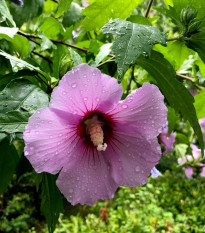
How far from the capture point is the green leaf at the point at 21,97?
45 cm

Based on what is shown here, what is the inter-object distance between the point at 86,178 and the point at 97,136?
0.27 feet

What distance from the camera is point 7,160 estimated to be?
640 mm

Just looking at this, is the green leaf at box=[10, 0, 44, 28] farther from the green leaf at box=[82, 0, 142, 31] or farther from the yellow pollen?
the yellow pollen

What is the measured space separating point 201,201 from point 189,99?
368 centimetres

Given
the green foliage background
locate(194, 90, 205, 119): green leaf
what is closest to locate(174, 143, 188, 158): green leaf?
the green foliage background

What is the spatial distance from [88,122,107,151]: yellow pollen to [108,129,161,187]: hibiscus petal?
0.04 meters

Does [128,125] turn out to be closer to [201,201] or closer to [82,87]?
[82,87]

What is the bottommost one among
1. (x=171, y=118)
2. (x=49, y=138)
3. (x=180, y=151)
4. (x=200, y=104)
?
(x=180, y=151)

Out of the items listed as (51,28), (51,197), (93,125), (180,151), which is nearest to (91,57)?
(51,28)

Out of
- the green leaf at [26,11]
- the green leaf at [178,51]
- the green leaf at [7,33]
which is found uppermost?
the green leaf at [7,33]

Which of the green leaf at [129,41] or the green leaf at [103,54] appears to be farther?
the green leaf at [103,54]

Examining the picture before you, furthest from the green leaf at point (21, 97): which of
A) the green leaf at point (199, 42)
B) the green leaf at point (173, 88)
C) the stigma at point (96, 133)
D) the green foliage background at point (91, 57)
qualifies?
the green leaf at point (199, 42)

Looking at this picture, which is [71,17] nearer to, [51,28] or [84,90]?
[51,28]

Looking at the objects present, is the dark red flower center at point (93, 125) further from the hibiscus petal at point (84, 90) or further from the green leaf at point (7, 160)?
the green leaf at point (7, 160)
